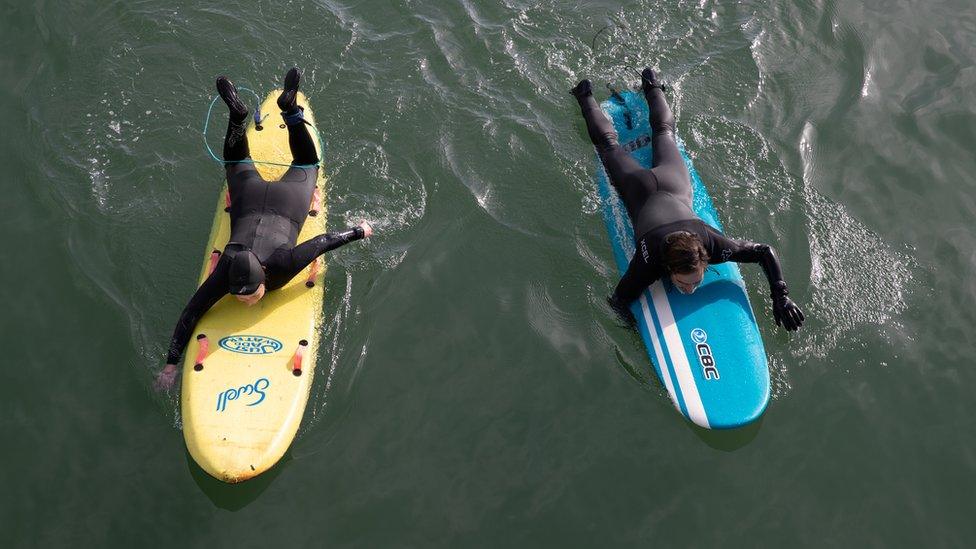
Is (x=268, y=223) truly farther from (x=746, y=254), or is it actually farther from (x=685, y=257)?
(x=746, y=254)

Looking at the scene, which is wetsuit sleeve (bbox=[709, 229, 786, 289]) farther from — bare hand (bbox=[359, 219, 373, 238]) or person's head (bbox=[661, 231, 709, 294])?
bare hand (bbox=[359, 219, 373, 238])

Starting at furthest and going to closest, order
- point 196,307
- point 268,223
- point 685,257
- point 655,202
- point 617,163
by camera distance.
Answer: point 617,163, point 655,202, point 268,223, point 196,307, point 685,257

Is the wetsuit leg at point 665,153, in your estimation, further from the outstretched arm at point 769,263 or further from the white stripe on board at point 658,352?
the white stripe on board at point 658,352

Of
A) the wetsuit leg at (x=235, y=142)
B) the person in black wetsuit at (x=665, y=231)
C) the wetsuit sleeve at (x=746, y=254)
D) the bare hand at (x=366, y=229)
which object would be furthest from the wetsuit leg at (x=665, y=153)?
the wetsuit leg at (x=235, y=142)

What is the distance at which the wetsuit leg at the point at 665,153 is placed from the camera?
755 cm

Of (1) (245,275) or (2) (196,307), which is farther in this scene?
(2) (196,307)

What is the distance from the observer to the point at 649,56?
925 cm

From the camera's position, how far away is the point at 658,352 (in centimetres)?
712

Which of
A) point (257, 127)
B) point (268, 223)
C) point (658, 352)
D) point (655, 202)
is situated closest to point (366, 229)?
point (268, 223)

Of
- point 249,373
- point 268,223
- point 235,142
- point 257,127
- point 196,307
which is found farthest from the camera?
point 257,127

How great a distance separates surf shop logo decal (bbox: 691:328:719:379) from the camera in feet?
22.8

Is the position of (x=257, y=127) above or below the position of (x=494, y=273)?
above

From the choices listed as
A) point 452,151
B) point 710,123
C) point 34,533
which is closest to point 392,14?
point 452,151

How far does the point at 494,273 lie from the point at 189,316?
8.86ft
